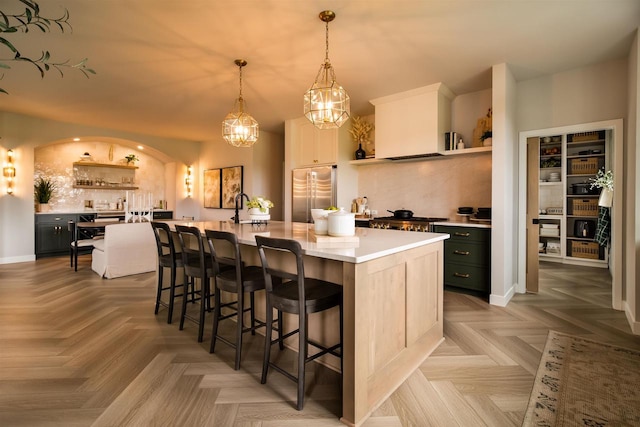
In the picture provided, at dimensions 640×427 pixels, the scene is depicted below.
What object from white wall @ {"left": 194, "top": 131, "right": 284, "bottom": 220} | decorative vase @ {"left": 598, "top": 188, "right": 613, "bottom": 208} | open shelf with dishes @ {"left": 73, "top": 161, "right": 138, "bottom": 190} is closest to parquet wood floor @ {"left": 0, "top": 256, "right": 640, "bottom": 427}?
decorative vase @ {"left": 598, "top": 188, "right": 613, "bottom": 208}

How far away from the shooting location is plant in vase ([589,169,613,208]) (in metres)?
4.62

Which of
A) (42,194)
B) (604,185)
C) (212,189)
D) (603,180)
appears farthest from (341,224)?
(42,194)

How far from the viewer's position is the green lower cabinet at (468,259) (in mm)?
3896

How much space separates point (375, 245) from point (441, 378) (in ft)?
3.33

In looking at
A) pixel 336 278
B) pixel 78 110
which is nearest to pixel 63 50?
pixel 78 110

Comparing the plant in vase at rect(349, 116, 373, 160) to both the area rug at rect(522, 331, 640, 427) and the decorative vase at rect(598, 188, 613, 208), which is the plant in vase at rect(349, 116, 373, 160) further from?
the area rug at rect(522, 331, 640, 427)

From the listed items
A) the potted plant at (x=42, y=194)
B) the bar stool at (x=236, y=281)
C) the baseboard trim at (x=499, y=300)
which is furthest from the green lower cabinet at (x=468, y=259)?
the potted plant at (x=42, y=194)

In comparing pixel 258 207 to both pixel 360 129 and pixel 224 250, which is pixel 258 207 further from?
pixel 360 129

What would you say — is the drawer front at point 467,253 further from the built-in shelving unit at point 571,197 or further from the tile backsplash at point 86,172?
the tile backsplash at point 86,172

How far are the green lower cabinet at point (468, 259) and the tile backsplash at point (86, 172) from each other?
7338mm

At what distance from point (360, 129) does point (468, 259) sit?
8.74 feet

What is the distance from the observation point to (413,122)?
4.50m

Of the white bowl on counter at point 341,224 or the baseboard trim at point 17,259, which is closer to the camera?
the white bowl on counter at point 341,224

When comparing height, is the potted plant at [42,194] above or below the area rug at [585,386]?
above
